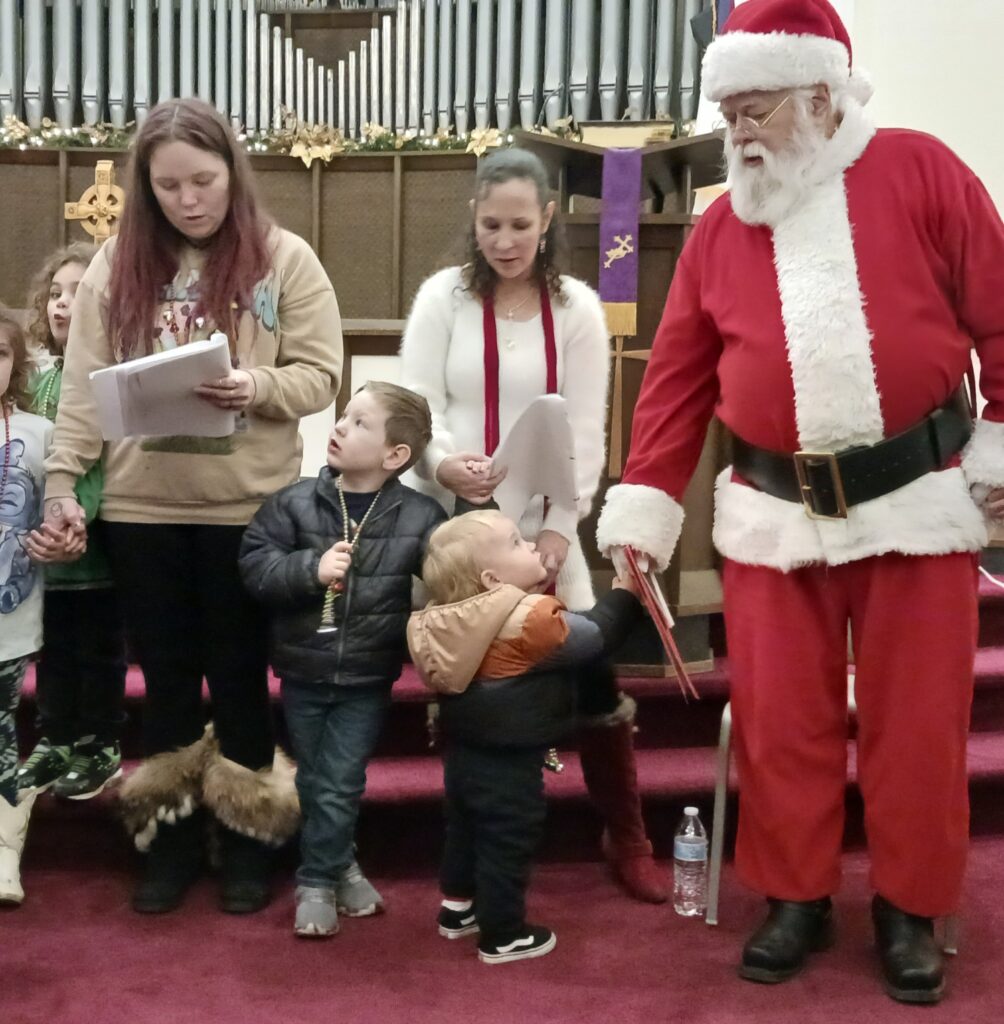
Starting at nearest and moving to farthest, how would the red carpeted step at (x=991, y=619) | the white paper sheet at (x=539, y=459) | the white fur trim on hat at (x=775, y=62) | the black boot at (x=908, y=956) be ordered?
the white fur trim on hat at (x=775, y=62), the black boot at (x=908, y=956), the white paper sheet at (x=539, y=459), the red carpeted step at (x=991, y=619)

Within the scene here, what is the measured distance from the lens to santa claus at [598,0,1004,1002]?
1.99 meters

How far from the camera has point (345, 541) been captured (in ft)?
7.40

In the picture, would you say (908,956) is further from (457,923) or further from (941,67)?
(941,67)

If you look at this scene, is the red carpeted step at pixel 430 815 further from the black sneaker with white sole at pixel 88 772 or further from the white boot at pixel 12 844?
the white boot at pixel 12 844

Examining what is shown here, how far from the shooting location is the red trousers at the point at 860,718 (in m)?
2.03

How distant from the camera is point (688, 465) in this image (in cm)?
234

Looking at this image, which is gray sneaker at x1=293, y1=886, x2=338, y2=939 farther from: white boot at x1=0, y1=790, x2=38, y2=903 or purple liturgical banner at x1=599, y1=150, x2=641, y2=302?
purple liturgical banner at x1=599, y1=150, x2=641, y2=302

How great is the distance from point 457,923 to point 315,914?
274 millimetres

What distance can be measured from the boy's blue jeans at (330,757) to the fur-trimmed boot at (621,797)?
464 millimetres

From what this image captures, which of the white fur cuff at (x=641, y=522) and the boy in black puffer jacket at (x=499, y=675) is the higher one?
the white fur cuff at (x=641, y=522)

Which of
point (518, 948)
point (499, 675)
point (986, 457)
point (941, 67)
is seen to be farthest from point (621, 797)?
point (941, 67)

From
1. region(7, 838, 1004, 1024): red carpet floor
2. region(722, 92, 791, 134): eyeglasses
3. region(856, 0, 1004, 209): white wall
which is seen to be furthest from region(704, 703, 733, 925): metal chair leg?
region(856, 0, 1004, 209): white wall

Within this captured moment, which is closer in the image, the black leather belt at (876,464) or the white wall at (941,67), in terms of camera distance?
the black leather belt at (876,464)

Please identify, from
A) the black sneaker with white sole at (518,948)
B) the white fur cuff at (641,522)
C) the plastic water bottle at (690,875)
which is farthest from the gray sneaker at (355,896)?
the white fur cuff at (641,522)
